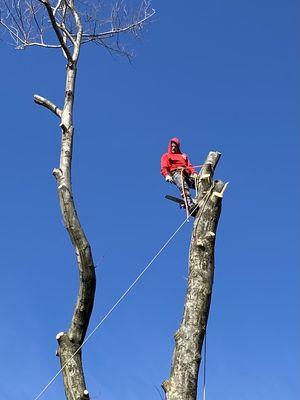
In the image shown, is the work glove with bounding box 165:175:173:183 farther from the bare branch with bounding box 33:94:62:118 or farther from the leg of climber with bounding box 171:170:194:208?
the bare branch with bounding box 33:94:62:118

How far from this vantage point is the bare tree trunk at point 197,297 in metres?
3.91

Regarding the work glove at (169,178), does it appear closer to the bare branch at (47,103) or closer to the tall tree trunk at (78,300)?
the bare branch at (47,103)

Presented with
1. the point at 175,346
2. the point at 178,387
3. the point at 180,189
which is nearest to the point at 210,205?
the point at 175,346

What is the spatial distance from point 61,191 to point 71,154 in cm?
50

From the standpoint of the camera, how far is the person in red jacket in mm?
6867

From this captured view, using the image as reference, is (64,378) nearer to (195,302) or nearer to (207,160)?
(195,302)

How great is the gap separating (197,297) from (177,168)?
3.05 meters

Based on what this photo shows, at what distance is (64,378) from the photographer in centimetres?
435

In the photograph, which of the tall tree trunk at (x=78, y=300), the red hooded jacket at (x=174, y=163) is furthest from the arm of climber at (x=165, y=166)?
the tall tree trunk at (x=78, y=300)

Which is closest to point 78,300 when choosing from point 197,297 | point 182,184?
point 197,297

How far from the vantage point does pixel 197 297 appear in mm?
4242

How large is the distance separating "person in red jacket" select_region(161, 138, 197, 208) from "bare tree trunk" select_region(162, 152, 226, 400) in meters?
1.79

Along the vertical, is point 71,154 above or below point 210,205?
above

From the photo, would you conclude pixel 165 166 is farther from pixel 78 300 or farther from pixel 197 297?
pixel 197 297
